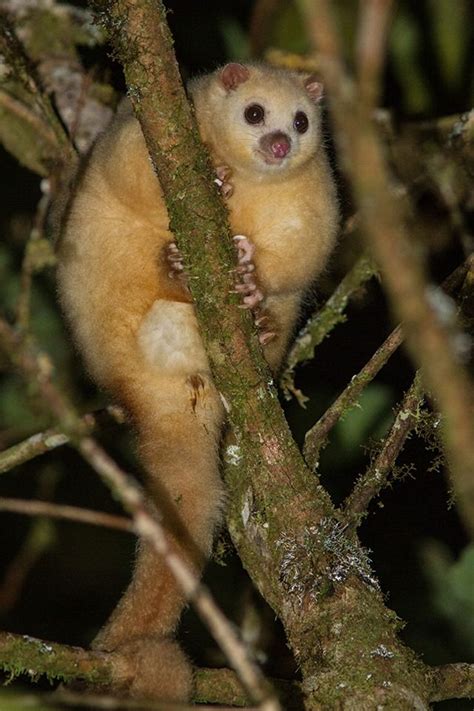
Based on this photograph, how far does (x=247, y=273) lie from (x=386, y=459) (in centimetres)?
89

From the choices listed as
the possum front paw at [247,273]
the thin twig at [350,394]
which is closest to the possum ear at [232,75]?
the possum front paw at [247,273]

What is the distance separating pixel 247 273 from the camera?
12.3 ft

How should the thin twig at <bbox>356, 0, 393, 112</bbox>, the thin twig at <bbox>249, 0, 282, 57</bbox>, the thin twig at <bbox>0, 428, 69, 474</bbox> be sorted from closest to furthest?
1. the thin twig at <bbox>356, 0, 393, 112</bbox>
2. the thin twig at <bbox>0, 428, 69, 474</bbox>
3. the thin twig at <bbox>249, 0, 282, 57</bbox>

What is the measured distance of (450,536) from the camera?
568 cm

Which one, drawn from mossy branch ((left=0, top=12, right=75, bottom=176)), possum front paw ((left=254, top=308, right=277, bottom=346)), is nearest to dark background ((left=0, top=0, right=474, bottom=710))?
mossy branch ((left=0, top=12, right=75, bottom=176))

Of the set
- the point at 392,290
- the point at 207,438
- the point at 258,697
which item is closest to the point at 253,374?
the point at 207,438

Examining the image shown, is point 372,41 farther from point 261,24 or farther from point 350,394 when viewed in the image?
point 261,24

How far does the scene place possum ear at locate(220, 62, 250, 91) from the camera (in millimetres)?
4137

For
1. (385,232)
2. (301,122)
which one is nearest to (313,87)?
(301,122)

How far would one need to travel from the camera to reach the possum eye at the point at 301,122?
13.9ft

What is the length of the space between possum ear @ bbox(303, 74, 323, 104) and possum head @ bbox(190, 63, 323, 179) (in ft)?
0.08

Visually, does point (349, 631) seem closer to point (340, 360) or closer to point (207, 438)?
point (207, 438)

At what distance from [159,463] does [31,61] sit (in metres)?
2.75

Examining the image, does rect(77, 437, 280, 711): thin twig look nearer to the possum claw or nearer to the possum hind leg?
the possum hind leg
